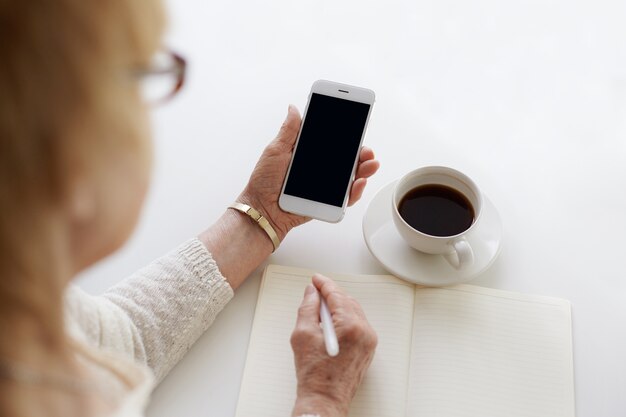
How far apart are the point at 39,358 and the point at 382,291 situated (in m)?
0.55

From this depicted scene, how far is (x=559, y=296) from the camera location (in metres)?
1.01

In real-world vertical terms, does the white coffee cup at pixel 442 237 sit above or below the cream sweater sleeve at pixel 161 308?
above

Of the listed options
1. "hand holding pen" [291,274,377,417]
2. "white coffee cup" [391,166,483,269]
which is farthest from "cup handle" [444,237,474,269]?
"hand holding pen" [291,274,377,417]

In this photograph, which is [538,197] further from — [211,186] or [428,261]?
[211,186]

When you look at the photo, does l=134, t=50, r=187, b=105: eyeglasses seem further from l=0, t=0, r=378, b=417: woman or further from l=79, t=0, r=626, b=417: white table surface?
l=79, t=0, r=626, b=417: white table surface

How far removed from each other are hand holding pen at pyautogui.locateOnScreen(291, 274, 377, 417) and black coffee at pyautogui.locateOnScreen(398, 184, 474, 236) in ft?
0.53

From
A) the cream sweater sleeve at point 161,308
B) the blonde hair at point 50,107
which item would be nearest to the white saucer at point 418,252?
the cream sweater sleeve at point 161,308

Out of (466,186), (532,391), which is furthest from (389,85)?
(532,391)

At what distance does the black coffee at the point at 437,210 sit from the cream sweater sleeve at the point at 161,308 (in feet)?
0.96

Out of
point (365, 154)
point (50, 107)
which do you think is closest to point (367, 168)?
point (365, 154)

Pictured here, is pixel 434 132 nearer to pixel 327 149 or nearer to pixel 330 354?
pixel 327 149

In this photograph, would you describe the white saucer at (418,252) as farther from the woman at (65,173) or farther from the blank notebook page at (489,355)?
the woman at (65,173)

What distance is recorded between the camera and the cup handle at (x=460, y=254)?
0.95m

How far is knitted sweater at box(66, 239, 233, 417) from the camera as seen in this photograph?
2.98ft
